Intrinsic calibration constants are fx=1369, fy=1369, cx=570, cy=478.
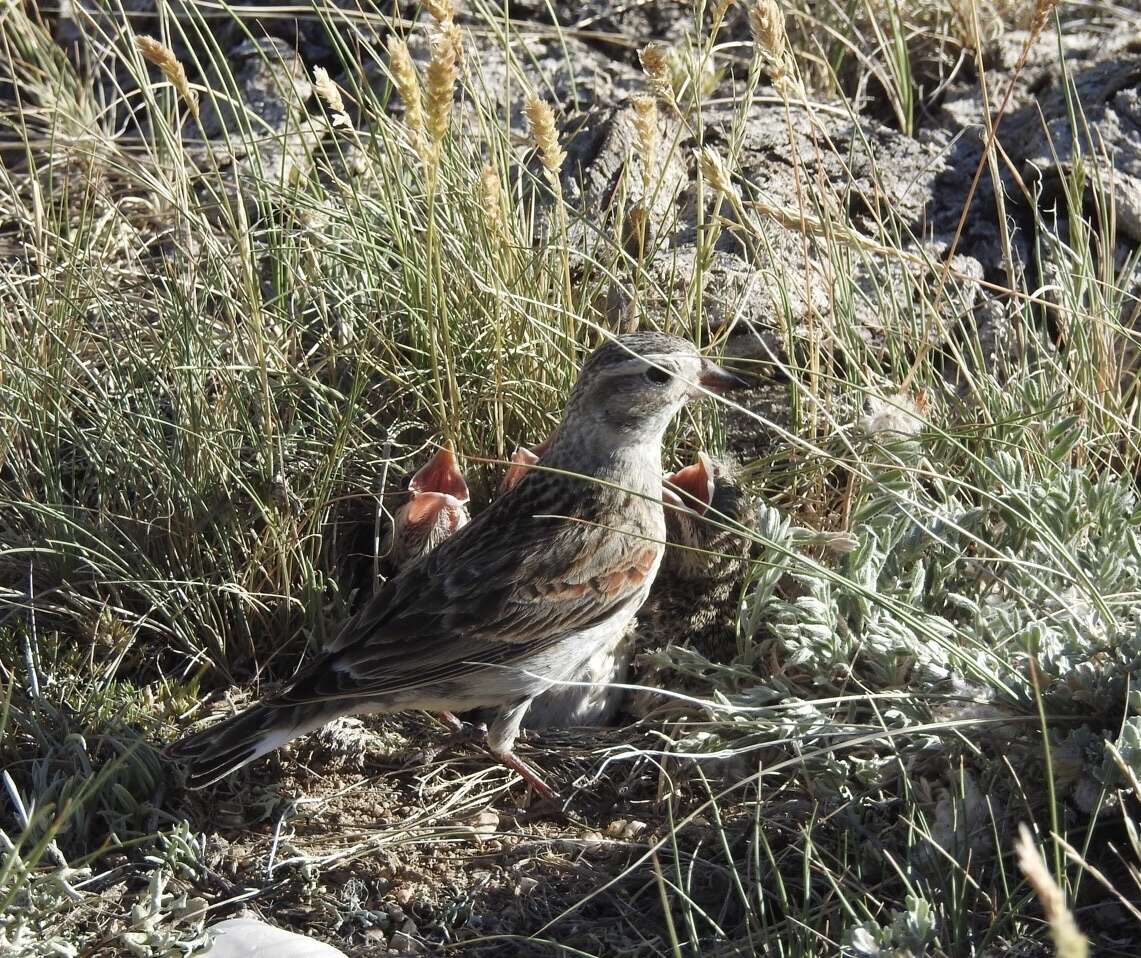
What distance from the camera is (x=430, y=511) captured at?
4.54m

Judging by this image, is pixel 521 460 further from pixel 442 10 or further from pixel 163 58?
pixel 163 58

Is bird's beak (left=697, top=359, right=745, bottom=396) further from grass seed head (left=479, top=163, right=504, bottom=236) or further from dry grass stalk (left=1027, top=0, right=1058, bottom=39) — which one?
dry grass stalk (left=1027, top=0, right=1058, bottom=39)

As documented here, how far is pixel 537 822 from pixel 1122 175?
3.56 metres

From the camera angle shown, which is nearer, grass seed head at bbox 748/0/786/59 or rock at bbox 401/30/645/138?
grass seed head at bbox 748/0/786/59

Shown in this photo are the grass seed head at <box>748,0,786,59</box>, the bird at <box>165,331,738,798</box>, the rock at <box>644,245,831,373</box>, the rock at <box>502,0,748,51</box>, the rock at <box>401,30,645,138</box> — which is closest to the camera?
the grass seed head at <box>748,0,786,59</box>

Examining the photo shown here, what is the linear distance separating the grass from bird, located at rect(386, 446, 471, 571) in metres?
0.13

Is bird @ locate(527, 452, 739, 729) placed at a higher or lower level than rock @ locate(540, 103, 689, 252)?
lower

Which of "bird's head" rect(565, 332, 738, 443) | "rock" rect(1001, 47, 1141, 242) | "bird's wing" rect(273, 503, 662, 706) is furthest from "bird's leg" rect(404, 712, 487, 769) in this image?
"rock" rect(1001, 47, 1141, 242)

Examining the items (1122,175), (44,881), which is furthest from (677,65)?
(44,881)

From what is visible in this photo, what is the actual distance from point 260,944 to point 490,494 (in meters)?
2.01

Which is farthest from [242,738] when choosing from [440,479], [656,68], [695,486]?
[656,68]

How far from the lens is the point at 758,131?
5812mm

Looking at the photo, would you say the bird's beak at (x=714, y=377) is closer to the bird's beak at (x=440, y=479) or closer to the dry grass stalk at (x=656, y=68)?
the dry grass stalk at (x=656, y=68)

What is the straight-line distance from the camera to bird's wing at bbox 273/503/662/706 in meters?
4.00
